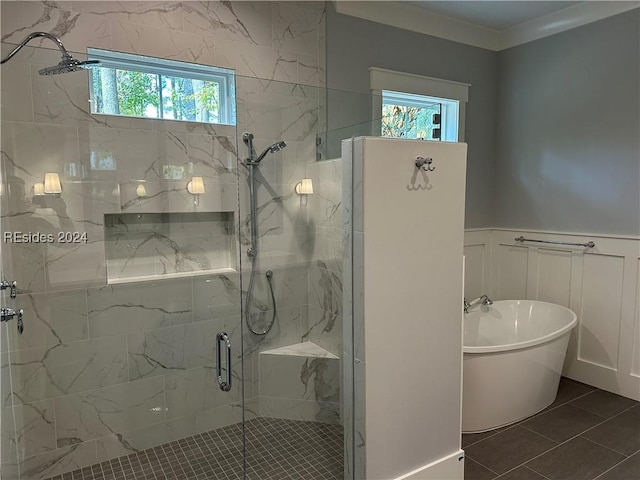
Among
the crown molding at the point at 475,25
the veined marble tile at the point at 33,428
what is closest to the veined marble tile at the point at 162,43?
the crown molding at the point at 475,25

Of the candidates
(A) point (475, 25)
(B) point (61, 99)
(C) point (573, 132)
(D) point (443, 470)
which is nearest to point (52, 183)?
(B) point (61, 99)

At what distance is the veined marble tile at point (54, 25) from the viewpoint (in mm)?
2119

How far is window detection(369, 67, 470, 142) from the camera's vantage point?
2697 millimetres

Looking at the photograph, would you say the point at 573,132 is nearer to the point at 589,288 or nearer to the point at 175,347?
the point at 589,288

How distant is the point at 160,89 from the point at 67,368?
157cm

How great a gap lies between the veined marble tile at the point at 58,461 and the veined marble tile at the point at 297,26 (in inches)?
101

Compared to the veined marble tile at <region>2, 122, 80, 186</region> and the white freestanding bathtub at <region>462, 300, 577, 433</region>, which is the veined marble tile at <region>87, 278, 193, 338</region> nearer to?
the veined marble tile at <region>2, 122, 80, 186</region>

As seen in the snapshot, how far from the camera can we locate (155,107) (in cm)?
251

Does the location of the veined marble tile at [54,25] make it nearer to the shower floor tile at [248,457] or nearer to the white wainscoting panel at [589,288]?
the shower floor tile at [248,457]

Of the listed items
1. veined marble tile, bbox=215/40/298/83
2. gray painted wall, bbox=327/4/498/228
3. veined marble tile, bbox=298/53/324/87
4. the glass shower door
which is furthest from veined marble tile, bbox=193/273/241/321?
veined marble tile, bbox=298/53/324/87

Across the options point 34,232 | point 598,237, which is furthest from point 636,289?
point 34,232

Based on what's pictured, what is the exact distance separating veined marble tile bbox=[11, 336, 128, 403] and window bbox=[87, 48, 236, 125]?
4.02 feet

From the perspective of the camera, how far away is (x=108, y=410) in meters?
2.43

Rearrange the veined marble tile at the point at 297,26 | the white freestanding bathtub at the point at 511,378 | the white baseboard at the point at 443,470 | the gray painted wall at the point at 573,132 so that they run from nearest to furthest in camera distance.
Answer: the white baseboard at the point at 443,470, the white freestanding bathtub at the point at 511,378, the veined marble tile at the point at 297,26, the gray painted wall at the point at 573,132
